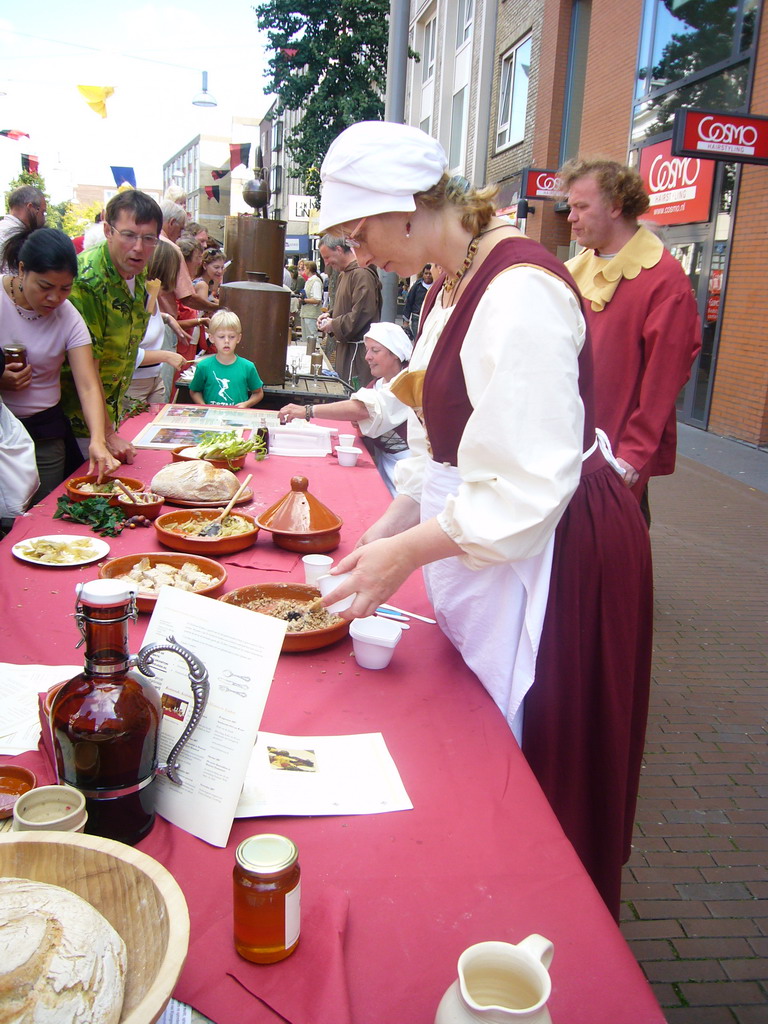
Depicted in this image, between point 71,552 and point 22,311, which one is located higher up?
point 22,311

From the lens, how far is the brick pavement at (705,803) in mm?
2127

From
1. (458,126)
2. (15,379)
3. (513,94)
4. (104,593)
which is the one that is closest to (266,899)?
(104,593)

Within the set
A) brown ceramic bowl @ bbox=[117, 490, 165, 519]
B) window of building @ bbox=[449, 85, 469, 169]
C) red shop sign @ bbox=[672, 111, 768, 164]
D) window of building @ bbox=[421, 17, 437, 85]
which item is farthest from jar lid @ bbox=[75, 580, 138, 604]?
window of building @ bbox=[421, 17, 437, 85]


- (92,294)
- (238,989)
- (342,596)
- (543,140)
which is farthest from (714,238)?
(238,989)

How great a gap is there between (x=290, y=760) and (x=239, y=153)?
538 inches

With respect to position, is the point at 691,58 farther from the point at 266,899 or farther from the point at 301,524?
the point at 266,899

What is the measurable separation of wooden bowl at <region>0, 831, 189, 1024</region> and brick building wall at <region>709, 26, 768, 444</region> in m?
8.69

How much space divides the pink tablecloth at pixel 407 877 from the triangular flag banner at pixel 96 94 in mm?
14604

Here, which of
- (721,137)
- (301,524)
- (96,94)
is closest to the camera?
(301,524)

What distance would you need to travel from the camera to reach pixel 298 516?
253 centimetres

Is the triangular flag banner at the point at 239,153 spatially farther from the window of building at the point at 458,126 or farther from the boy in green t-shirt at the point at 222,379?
the boy in green t-shirt at the point at 222,379

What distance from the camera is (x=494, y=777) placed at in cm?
139

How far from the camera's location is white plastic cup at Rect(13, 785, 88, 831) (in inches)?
38.8

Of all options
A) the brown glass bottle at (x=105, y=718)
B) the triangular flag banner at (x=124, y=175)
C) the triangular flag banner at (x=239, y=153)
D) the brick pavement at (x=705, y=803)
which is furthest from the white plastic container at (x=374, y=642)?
the triangular flag banner at (x=239, y=153)
